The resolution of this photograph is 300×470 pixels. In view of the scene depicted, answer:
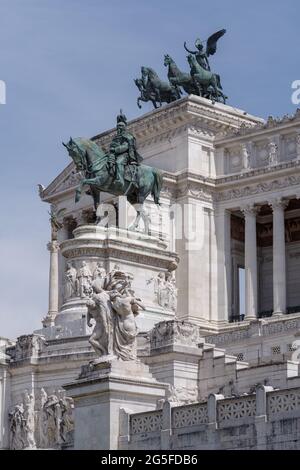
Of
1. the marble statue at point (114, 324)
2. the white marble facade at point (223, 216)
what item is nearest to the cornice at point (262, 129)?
the white marble facade at point (223, 216)

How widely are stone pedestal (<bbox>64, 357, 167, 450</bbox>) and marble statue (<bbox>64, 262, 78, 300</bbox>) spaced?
88.3 feet

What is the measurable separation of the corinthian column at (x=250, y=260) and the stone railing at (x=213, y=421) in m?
54.6

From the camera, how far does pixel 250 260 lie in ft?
286

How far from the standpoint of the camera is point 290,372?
47188mm

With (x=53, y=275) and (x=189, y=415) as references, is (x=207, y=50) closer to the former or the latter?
(x=53, y=275)

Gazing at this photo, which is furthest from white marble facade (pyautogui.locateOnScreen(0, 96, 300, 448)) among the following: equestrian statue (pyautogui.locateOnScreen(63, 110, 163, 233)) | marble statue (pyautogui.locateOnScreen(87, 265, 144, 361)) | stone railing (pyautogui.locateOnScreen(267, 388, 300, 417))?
stone railing (pyautogui.locateOnScreen(267, 388, 300, 417))

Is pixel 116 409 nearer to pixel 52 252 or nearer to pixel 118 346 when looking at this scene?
pixel 118 346

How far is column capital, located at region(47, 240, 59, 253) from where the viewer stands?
93875 millimetres

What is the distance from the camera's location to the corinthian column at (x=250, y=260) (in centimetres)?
8594

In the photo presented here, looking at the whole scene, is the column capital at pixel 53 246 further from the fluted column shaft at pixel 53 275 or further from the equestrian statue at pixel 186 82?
the equestrian statue at pixel 186 82

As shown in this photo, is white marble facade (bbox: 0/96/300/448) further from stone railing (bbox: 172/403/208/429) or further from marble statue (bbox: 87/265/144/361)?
stone railing (bbox: 172/403/208/429)

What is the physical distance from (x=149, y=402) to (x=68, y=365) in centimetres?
2093

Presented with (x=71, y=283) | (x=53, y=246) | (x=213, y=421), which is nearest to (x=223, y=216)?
(x=53, y=246)
